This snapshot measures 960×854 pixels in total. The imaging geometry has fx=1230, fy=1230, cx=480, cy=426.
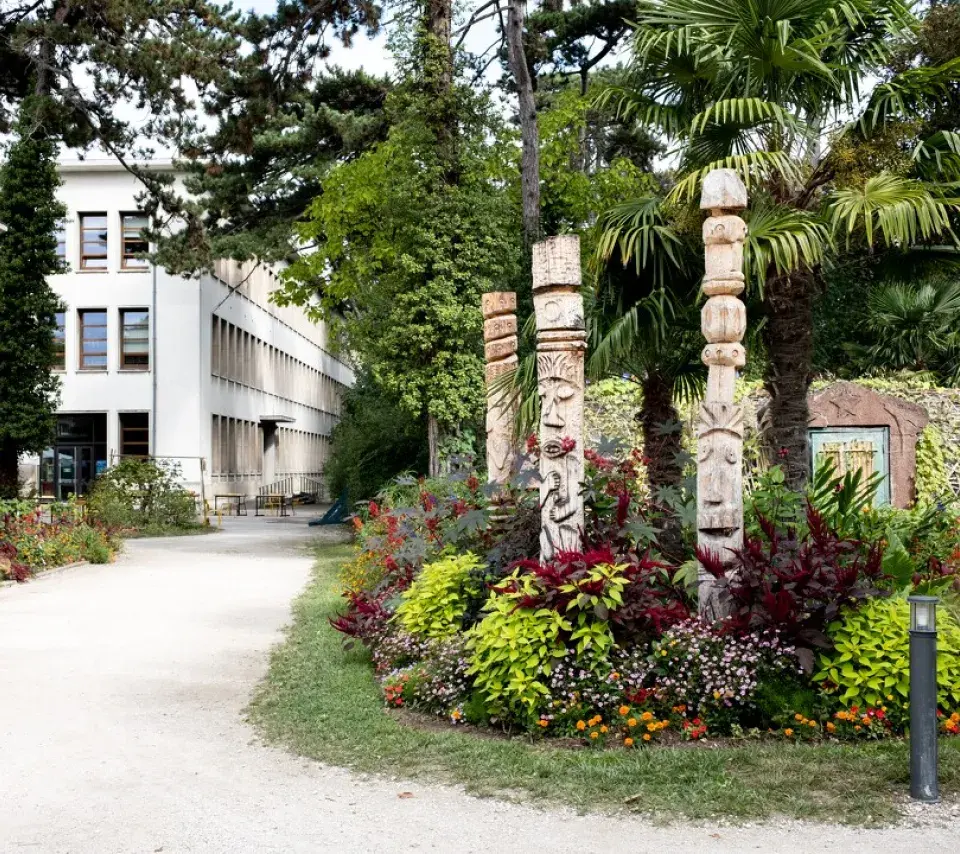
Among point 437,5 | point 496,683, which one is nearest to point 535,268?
point 496,683

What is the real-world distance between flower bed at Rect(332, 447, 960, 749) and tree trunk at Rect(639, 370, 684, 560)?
1500mm

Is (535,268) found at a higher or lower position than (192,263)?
lower

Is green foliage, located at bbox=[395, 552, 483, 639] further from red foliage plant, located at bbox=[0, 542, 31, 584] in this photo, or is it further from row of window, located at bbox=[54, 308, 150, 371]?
row of window, located at bbox=[54, 308, 150, 371]

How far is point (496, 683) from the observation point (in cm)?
750

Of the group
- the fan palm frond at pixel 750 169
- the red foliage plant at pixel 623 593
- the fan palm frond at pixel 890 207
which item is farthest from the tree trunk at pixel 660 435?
the fan palm frond at pixel 890 207

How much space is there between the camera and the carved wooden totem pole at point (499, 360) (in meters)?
13.0

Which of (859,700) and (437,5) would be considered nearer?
(859,700)

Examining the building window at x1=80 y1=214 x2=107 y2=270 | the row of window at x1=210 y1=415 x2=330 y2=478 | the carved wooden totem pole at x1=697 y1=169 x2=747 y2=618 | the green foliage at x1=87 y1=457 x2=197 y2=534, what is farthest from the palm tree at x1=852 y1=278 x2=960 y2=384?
the building window at x1=80 y1=214 x2=107 y2=270

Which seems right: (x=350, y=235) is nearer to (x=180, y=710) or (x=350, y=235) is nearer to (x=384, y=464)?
(x=384, y=464)

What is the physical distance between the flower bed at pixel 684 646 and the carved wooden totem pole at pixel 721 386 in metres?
0.19

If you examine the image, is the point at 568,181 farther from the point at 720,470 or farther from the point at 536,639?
the point at 536,639

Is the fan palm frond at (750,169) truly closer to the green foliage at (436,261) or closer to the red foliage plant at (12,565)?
the green foliage at (436,261)

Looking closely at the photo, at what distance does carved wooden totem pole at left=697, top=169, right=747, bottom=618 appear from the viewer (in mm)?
8070

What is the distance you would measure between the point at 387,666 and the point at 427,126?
1480 cm
